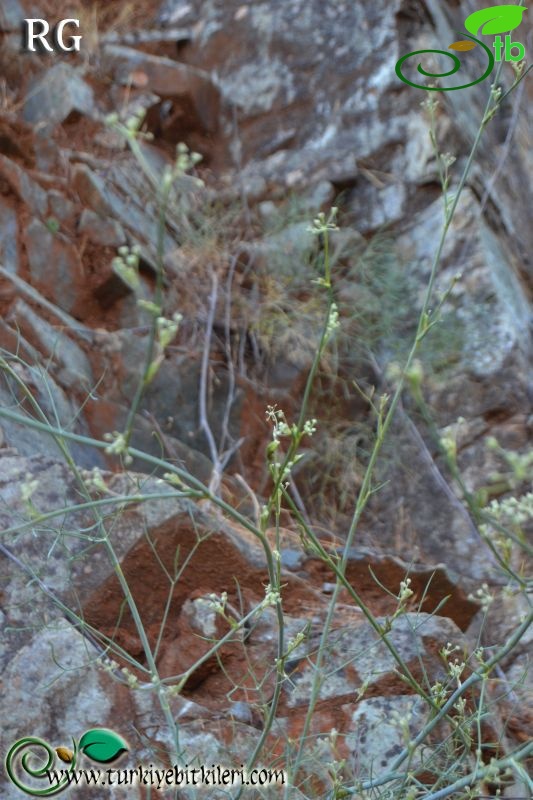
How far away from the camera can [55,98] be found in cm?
454

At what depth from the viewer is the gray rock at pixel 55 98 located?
4496mm

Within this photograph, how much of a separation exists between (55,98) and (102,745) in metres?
3.26

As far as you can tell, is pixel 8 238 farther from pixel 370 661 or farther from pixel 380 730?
pixel 380 730

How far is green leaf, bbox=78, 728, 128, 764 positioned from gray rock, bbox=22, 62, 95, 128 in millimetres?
3057

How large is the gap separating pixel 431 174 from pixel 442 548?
1.71m


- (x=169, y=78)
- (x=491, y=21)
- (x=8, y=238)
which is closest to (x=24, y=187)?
(x=8, y=238)

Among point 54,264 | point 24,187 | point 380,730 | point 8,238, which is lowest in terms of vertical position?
point 380,730

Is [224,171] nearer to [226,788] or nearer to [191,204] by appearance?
[191,204]

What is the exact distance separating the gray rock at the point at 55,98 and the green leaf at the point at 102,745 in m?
3.06

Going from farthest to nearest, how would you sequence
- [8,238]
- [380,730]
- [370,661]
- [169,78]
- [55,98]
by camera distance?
[169,78] → [55,98] → [8,238] → [370,661] → [380,730]

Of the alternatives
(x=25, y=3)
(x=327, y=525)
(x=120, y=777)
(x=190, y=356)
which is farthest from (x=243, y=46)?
(x=120, y=777)

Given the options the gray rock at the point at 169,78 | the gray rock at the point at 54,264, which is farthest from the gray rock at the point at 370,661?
the gray rock at the point at 169,78

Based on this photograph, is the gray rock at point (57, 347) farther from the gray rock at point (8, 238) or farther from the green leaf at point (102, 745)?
the green leaf at point (102, 745)

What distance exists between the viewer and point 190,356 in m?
3.94
